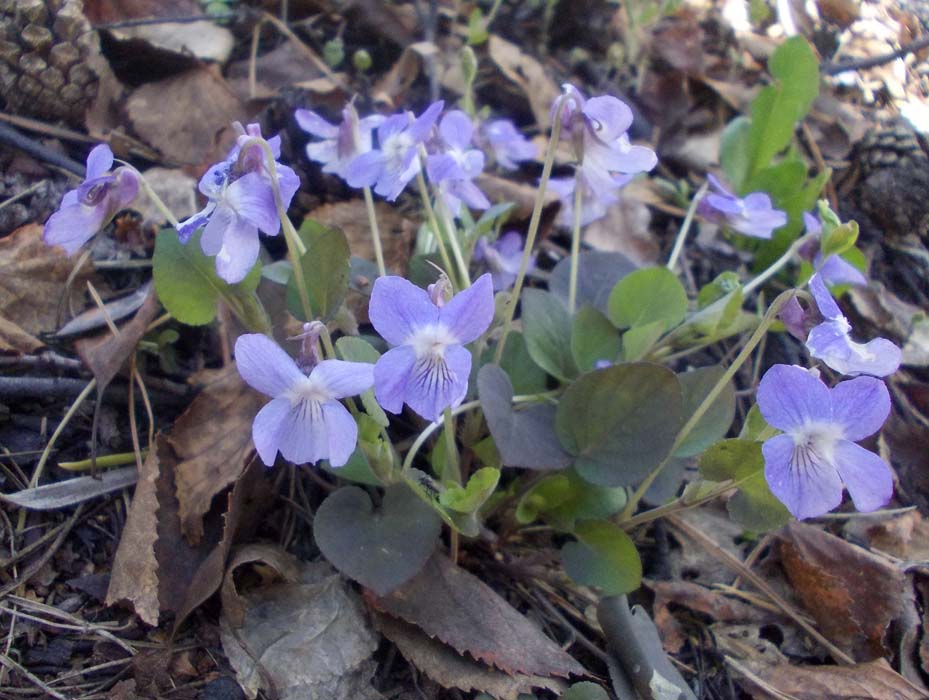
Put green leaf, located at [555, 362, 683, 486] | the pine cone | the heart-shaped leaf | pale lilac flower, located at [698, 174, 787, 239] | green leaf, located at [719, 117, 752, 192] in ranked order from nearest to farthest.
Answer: the heart-shaped leaf < green leaf, located at [555, 362, 683, 486] < pale lilac flower, located at [698, 174, 787, 239] < the pine cone < green leaf, located at [719, 117, 752, 192]

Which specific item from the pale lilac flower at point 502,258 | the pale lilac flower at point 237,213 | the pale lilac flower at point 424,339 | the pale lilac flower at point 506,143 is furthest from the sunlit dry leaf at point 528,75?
the pale lilac flower at point 424,339

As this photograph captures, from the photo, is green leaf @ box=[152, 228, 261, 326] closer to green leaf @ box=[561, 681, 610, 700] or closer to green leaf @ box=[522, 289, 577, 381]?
green leaf @ box=[522, 289, 577, 381]

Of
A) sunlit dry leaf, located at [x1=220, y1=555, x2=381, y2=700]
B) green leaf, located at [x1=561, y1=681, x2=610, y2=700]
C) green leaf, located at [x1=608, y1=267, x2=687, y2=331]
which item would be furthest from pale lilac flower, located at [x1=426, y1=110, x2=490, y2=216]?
green leaf, located at [x1=561, y1=681, x2=610, y2=700]

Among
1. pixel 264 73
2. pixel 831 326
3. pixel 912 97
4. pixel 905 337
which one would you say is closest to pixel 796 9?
pixel 912 97

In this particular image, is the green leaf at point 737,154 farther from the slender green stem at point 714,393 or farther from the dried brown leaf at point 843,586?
the dried brown leaf at point 843,586

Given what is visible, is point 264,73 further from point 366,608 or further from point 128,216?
point 366,608

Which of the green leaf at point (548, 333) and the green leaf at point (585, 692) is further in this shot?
the green leaf at point (548, 333)
